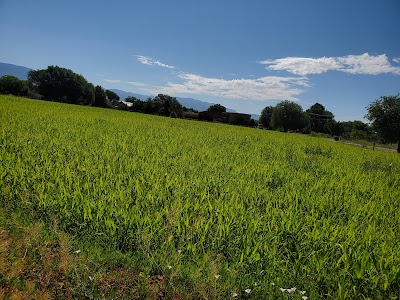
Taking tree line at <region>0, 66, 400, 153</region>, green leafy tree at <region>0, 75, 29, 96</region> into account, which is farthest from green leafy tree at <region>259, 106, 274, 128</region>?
green leafy tree at <region>0, 75, 29, 96</region>

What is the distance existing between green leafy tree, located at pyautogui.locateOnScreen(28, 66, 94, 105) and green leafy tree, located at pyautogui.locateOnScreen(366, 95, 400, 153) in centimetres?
9676

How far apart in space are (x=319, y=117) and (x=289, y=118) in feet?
154

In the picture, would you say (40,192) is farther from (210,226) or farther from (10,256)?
(210,226)

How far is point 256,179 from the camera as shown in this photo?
8.63 m

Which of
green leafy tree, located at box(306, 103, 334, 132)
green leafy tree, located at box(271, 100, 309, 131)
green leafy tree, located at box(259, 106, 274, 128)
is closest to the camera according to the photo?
green leafy tree, located at box(271, 100, 309, 131)

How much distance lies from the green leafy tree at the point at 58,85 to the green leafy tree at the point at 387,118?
96760 millimetres

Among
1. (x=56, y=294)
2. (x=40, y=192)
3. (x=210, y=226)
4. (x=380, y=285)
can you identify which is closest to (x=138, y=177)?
(x=40, y=192)

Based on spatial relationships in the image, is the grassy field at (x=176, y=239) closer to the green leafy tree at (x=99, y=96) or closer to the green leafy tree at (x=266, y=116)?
the green leafy tree at (x=99, y=96)

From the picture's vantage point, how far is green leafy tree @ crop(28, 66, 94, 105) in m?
105

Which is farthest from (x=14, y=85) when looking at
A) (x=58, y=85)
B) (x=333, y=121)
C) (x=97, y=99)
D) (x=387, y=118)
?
(x=333, y=121)

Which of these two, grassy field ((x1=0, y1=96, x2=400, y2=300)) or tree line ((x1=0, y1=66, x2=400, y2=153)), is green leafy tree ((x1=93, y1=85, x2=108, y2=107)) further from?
grassy field ((x1=0, y1=96, x2=400, y2=300))

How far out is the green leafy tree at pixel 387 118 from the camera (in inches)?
1880

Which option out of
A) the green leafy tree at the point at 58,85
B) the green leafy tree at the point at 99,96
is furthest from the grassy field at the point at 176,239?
the green leafy tree at the point at 99,96

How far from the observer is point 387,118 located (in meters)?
48.4
